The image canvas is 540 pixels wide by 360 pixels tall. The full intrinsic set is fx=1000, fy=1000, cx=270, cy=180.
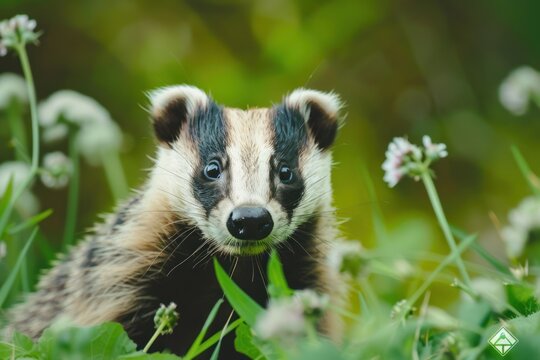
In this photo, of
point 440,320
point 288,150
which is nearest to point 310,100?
point 288,150

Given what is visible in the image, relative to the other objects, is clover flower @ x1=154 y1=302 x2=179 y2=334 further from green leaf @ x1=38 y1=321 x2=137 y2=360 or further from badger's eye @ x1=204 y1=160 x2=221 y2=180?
badger's eye @ x1=204 y1=160 x2=221 y2=180

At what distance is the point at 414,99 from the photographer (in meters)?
7.06

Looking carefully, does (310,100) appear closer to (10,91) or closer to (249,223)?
(249,223)

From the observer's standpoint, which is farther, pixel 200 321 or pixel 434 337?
pixel 200 321

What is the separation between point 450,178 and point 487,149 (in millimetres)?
332

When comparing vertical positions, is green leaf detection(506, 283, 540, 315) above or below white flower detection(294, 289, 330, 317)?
below

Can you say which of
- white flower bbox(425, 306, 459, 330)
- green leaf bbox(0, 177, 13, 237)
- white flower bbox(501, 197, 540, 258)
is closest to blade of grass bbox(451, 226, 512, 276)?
white flower bbox(501, 197, 540, 258)

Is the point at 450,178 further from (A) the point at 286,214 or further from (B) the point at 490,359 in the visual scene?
(B) the point at 490,359

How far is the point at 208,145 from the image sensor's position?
3.17 meters

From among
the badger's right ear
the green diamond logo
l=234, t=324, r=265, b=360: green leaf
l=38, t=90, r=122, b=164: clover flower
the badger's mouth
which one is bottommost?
the green diamond logo

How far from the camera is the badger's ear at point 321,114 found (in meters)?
3.50

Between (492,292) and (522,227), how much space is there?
0.48m

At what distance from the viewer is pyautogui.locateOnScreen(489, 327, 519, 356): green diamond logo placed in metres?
1.93

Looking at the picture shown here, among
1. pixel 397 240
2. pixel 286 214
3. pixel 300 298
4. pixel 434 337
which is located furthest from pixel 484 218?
pixel 300 298
